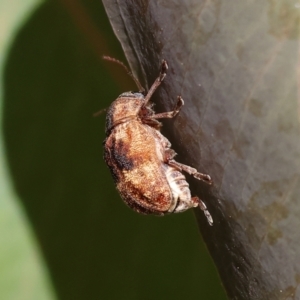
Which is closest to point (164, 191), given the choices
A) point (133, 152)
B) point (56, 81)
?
point (133, 152)

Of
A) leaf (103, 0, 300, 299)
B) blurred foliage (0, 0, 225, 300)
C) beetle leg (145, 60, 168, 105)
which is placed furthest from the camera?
blurred foliage (0, 0, 225, 300)

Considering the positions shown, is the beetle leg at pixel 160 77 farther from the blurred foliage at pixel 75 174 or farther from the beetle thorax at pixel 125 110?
the blurred foliage at pixel 75 174

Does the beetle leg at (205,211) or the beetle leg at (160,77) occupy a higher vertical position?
the beetle leg at (160,77)

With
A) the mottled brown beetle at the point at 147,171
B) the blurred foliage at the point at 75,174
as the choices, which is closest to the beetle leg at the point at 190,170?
the mottled brown beetle at the point at 147,171

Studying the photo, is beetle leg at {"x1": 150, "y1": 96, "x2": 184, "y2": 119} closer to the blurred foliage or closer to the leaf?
the leaf

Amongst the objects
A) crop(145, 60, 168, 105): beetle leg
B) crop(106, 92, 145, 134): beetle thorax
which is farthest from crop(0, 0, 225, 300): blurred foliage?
crop(145, 60, 168, 105): beetle leg
